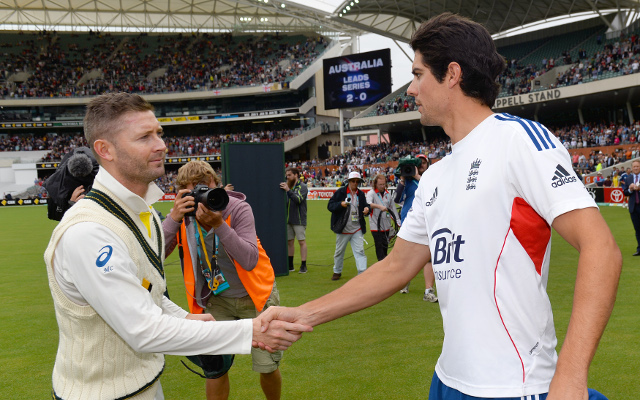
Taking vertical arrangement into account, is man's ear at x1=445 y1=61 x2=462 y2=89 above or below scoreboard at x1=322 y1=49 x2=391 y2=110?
below

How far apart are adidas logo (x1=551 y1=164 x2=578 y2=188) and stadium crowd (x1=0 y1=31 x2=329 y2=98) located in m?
59.3

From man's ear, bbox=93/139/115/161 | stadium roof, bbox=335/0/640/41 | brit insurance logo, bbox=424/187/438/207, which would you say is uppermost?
stadium roof, bbox=335/0/640/41

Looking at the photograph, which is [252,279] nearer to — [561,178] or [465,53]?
[465,53]

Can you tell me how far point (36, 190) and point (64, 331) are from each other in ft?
181

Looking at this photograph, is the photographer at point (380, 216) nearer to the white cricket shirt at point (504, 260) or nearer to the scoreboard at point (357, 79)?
the white cricket shirt at point (504, 260)

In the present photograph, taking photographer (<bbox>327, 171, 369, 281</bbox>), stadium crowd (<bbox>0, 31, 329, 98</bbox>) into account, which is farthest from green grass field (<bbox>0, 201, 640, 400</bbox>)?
stadium crowd (<bbox>0, 31, 329, 98</bbox>)

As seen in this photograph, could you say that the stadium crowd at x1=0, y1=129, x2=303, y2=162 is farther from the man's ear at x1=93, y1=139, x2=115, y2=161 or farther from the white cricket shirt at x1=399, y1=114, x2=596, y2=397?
the white cricket shirt at x1=399, y1=114, x2=596, y2=397

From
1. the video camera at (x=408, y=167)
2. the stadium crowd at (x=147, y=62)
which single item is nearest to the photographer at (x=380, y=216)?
the video camera at (x=408, y=167)

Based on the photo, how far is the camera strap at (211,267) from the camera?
425 centimetres

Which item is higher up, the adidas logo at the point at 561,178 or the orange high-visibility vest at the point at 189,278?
the adidas logo at the point at 561,178

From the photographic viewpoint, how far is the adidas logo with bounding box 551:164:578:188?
1.71 m

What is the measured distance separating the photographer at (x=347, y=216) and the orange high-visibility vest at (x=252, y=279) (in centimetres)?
597

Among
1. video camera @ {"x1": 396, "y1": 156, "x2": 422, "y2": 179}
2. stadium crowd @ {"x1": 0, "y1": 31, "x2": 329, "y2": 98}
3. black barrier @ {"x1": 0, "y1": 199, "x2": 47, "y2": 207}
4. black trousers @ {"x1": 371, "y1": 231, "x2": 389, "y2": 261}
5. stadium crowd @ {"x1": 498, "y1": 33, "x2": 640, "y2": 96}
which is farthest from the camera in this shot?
stadium crowd @ {"x1": 0, "y1": 31, "x2": 329, "y2": 98}

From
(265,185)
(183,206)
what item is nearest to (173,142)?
(265,185)
